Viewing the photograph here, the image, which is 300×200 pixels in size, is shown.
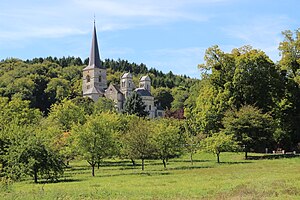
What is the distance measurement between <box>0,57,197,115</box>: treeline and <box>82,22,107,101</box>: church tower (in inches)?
218

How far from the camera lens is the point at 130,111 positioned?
92125 mm

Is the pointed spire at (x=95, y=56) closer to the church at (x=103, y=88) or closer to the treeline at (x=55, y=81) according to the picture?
the church at (x=103, y=88)

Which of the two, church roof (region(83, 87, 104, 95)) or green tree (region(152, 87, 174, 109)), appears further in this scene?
green tree (region(152, 87, 174, 109))

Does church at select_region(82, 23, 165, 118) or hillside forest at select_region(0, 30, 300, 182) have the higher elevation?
church at select_region(82, 23, 165, 118)

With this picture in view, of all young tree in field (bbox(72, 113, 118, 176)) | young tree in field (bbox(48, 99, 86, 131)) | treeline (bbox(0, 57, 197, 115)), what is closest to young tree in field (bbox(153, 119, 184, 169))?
young tree in field (bbox(72, 113, 118, 176))

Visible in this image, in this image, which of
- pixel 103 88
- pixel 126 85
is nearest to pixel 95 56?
pixel 103 88

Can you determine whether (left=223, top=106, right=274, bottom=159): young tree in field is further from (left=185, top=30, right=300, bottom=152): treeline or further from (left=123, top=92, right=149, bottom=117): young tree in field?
(left=123, top=92, right=149, bottom=117): young tree in field

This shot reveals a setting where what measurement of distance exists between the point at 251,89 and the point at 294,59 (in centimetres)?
655

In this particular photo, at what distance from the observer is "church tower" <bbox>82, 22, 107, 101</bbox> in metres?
135

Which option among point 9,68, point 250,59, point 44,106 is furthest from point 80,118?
point 9,68

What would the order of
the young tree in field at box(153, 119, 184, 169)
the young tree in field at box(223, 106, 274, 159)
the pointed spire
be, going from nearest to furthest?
the young tree in field at box(153, 119, 184, 169)
the young tree in field at box(223, 106, 274, 159)
the pointed spire

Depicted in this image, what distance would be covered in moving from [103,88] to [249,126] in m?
98.3

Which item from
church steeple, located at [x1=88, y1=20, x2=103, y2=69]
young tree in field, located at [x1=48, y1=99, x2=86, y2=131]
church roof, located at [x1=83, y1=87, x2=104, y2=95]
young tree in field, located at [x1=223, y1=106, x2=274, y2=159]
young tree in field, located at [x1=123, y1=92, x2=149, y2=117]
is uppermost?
church steeple, located at [x1=88, y1=20, x2=103, y2=69]

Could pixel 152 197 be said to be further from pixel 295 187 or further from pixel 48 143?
pixel 48 143
